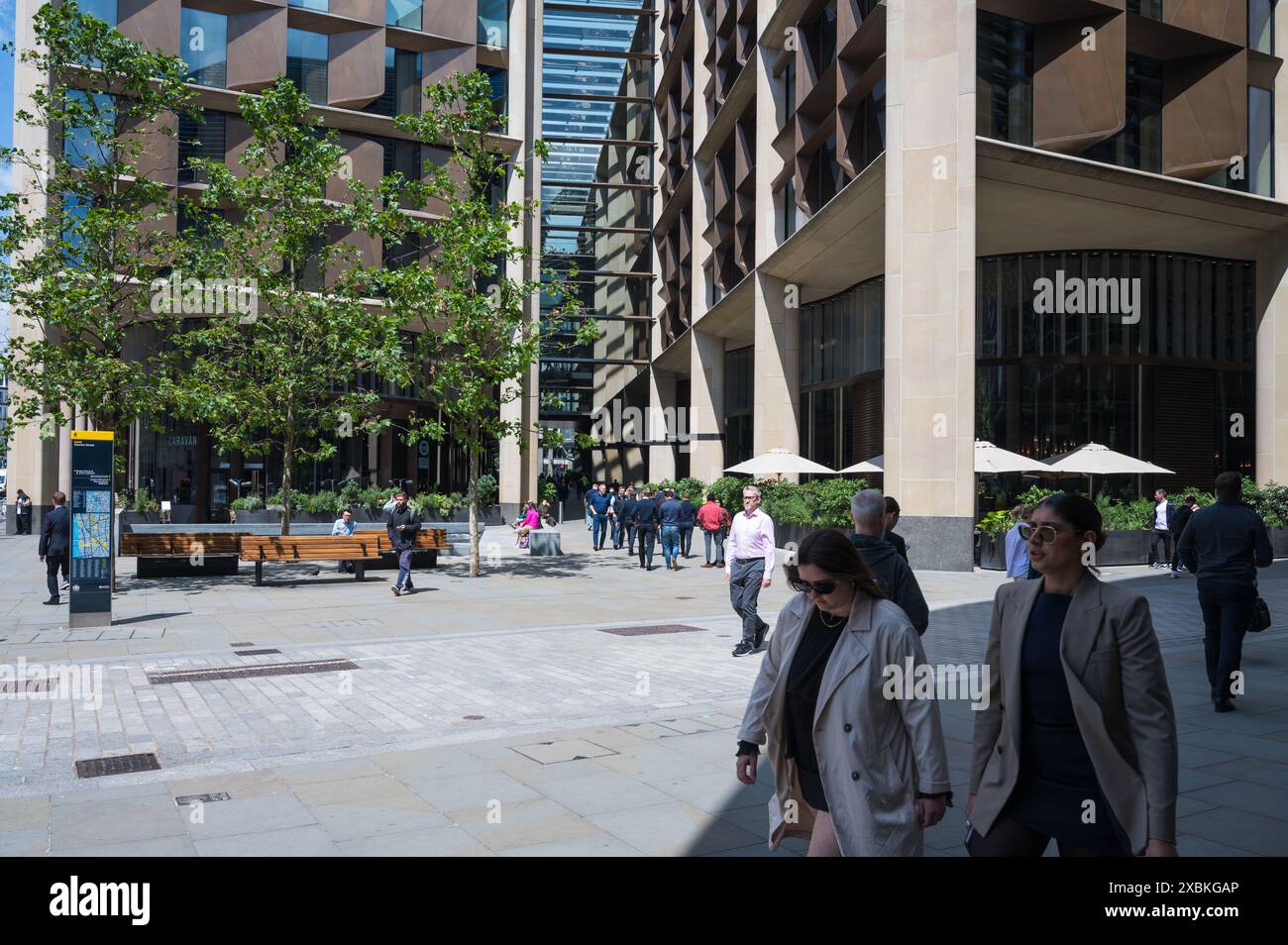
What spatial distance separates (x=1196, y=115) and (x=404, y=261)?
977 inches

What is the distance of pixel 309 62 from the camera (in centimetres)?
3675

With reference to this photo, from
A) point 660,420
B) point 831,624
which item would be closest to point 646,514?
point 831,624

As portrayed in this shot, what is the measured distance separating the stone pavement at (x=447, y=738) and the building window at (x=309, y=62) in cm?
2772

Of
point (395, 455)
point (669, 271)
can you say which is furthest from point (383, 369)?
point (669, 271)

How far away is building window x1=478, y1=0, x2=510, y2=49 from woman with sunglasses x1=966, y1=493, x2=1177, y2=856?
4218 centimetres

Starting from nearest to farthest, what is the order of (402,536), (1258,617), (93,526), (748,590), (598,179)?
(1258,617)
(748,590)
(93,526)
(402,536)
(598,179)

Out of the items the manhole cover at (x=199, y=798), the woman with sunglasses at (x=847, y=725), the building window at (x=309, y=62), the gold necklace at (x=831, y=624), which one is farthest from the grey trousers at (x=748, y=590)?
the building window at (x=309, y=62)

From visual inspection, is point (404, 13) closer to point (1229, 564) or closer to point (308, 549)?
point (308, 549)

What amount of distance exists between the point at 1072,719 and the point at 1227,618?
5.85 meters

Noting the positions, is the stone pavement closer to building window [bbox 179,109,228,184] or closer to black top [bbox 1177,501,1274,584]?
black top [bbox 1177,501,1274,584]

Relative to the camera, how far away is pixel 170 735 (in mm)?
7281

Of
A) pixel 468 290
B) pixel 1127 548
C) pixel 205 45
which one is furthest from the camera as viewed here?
pixel 205 45

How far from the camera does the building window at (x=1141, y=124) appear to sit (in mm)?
25062
